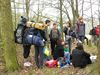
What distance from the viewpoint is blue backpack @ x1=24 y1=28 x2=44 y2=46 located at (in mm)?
11186

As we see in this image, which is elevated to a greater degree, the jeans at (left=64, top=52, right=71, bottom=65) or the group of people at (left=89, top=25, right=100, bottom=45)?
the group of people at (left=89, top=25, right=100, bottom=45)

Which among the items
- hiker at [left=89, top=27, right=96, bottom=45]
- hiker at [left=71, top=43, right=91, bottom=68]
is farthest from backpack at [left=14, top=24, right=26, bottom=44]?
hiker at [left=89, top=27, right=96, bottom=45]

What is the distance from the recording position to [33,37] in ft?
37.0

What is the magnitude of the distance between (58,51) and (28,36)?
69.9 inches

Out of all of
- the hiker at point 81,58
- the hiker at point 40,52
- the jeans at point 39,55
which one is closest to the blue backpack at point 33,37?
the hiker at point 40,52

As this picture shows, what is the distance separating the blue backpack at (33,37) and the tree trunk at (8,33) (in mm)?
654

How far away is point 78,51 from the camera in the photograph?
36.6 feet

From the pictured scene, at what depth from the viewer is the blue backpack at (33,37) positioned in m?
11.2

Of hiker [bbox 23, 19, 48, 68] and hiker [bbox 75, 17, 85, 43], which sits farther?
hiker [bbox 75, 17, 85, 43]

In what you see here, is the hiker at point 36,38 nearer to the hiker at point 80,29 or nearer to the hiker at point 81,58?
the hiker at point 81,58

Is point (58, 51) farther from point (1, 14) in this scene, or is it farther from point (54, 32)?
point (1, 14)

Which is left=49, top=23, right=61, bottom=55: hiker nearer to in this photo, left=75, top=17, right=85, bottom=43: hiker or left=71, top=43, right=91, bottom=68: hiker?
left=71, top=43, right=91, bottom=68: hiker

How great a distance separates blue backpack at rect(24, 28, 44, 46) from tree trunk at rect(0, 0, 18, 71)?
0.65m

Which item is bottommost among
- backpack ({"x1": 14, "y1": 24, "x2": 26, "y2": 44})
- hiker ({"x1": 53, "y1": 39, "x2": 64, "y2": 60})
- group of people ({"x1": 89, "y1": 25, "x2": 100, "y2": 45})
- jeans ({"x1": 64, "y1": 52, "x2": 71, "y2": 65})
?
jeans ({"x1": 64, "y1": 52, "x2": 71, "y2": 65})
